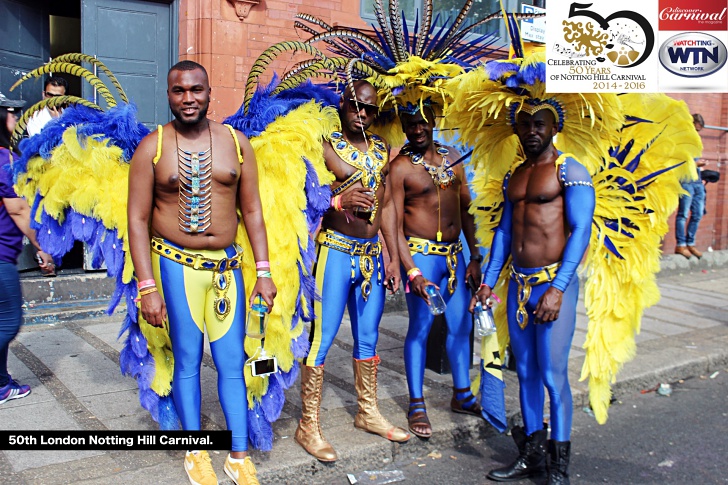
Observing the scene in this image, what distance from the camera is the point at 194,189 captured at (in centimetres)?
348

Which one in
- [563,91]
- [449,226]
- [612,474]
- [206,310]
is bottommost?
[612,474]

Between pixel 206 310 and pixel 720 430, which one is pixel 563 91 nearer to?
pixel 206 310

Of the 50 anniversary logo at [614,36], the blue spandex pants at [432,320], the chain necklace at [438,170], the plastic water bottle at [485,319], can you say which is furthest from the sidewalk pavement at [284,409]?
the 50 anniversary logo at [614,36]

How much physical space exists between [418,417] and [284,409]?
913mm

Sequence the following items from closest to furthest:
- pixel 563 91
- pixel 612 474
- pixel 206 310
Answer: pixel 206 310, pixel 563 91, pixel 612 474

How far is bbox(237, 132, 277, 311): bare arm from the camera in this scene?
3.67m

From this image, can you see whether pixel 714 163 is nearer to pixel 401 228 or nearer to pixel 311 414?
pixel 401 228

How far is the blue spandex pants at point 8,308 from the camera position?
454 cm

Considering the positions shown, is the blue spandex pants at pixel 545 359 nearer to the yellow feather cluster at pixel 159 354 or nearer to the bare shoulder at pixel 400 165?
the bare shoulder at pixel 400 165

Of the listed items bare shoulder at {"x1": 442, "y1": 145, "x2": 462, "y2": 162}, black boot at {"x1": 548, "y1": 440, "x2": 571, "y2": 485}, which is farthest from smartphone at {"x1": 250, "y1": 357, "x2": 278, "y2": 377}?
bare shoulder at {"x1": 442, "y1": 145, "x2": 462, "y2": 162}

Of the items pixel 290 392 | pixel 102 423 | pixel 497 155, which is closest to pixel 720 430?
pixel 497 155

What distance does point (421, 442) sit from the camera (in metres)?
4.53

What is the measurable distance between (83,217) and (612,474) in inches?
133

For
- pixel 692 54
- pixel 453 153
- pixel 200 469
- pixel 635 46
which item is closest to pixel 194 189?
pixel 200 469
